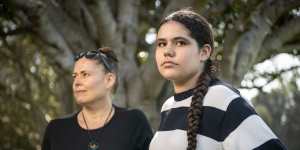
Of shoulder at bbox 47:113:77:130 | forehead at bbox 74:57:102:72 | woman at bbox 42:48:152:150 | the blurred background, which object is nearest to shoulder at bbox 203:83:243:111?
woman at bbox 42:48:152:150

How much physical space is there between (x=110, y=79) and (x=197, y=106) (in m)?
1.29

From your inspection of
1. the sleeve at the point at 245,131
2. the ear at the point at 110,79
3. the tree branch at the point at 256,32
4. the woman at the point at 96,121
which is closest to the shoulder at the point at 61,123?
the woman at the point at 96,121

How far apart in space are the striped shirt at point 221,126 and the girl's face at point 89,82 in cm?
98

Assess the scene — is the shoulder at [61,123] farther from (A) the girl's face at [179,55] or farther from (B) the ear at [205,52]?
(B) the ear at [205,52]

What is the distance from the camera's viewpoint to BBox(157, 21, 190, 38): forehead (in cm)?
290

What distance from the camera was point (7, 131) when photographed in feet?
43.0

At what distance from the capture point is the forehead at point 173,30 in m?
2.90

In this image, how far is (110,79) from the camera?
3979 millimetres

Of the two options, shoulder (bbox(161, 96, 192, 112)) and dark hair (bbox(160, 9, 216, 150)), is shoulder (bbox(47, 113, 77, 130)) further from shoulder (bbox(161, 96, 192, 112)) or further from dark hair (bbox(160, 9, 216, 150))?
dark hair (bbox(160, 9, 216, 150))

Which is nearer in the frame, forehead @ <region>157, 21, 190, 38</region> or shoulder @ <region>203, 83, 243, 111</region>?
shoulder @ <region>203, 83, 243, 111</region>

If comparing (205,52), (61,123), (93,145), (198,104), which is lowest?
(93,145)

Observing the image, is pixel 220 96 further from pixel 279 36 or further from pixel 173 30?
pixel 279 36

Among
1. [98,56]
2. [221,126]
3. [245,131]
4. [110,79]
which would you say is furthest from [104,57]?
[245,131]

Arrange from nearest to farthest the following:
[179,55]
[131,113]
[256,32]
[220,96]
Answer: [220,96]
[179,55]
[131,113]
[256,32]
